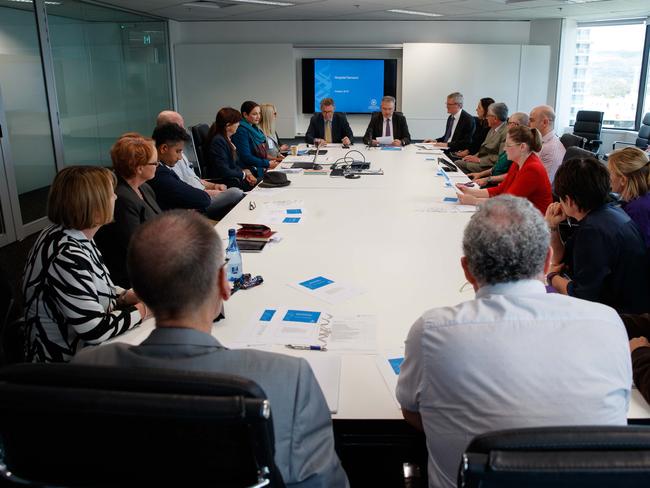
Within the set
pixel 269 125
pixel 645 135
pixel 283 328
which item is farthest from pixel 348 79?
pixel 283 328

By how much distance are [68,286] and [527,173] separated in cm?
290

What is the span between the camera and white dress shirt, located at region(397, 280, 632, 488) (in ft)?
3.82

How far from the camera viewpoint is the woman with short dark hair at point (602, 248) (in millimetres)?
2297

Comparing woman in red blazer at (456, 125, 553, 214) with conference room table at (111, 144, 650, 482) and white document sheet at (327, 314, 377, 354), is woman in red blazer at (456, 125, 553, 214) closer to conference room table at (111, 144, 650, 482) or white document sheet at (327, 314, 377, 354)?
conference room table at (111, 144, 650, 482)

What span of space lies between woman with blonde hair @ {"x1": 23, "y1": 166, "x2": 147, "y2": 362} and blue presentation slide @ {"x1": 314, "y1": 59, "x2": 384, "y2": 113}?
A: 8674mm

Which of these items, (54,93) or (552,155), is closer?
(552,155)

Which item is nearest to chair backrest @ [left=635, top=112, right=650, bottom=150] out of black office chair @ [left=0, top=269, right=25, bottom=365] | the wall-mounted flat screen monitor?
the wall-mounted flat screen monitor

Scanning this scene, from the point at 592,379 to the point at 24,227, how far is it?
5730 millimetres

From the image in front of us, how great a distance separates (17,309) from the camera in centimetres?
227

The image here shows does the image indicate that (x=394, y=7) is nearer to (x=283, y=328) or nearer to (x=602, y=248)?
(x=602, y=248)

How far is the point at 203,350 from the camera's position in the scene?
1.12m

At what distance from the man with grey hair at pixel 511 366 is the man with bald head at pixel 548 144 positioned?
3.96 metres

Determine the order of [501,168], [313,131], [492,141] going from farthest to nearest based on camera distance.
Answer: [313,131]
[492,141]
[501,168]

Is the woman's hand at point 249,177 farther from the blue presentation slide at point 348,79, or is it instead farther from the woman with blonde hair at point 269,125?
the blue presentation slide at point 348,79
